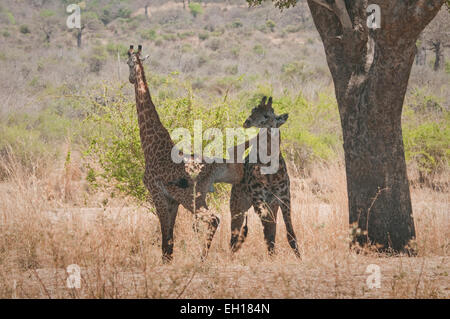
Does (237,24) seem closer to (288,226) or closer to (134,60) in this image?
(134,60)

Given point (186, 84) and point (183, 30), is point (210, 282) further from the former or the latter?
point (183, 30)

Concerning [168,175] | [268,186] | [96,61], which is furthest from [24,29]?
[268,186]

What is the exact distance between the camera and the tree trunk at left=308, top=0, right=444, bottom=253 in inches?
251

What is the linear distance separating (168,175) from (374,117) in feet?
8.28

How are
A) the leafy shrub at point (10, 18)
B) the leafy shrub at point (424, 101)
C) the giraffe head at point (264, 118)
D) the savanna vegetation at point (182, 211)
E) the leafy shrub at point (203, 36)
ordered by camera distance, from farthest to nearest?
the leafy shrub at point (203, 36) → the leafy shrub at point (10, 18) → the leafy shrub at point (424, 101) → the giraffe head at point (264, 118) → the savanna vegetation at point (182, 211)

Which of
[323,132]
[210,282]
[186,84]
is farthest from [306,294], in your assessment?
[323,132]

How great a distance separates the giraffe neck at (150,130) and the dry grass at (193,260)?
0.83m

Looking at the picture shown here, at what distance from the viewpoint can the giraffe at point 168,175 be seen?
238 inches

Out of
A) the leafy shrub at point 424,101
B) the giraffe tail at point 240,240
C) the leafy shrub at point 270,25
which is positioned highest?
the leafy shrub at point 270,25

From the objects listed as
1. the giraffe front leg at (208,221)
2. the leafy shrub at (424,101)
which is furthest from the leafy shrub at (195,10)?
the giraffe front leg at (208,221)

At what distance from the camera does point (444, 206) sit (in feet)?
28.9

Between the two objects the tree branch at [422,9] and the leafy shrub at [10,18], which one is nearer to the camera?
the tree branch at [422,9]

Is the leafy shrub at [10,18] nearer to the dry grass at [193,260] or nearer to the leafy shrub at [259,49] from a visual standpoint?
the leafy shrub at [259,49]

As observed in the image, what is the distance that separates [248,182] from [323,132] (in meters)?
8.97
